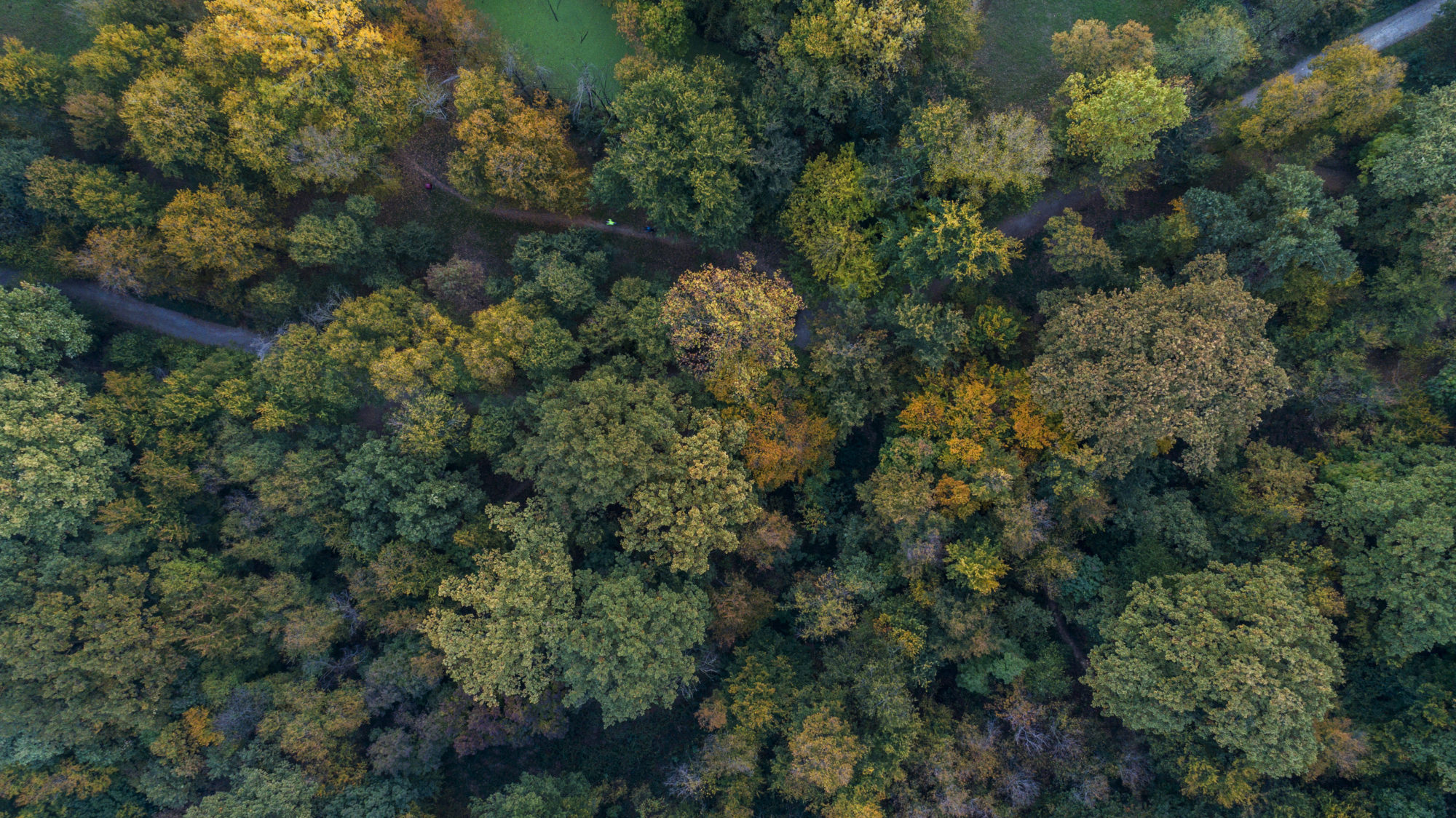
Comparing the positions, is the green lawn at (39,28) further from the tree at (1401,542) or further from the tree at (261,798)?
the tree at (1401,542)

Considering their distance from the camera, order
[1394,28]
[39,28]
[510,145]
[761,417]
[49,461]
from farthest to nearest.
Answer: [39,28], [1394,28], [761,417], [510,145], [49,461]

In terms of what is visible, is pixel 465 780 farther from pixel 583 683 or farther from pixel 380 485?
pixel 380 485

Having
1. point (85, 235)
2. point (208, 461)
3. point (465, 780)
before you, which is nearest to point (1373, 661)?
point (465, 780)

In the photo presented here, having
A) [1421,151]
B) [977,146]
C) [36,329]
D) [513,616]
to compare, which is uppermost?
[1421,151]

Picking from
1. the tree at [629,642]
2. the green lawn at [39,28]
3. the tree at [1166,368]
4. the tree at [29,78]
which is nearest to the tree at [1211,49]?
the tree at [1166,368]

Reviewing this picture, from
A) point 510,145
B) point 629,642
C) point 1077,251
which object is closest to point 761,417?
point 629,642

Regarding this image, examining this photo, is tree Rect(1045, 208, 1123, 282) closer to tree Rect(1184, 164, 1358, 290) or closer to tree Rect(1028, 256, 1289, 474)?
tree Rect(1028, 256, 1289, 474)

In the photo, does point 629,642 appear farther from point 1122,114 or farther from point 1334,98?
point 1334,98
